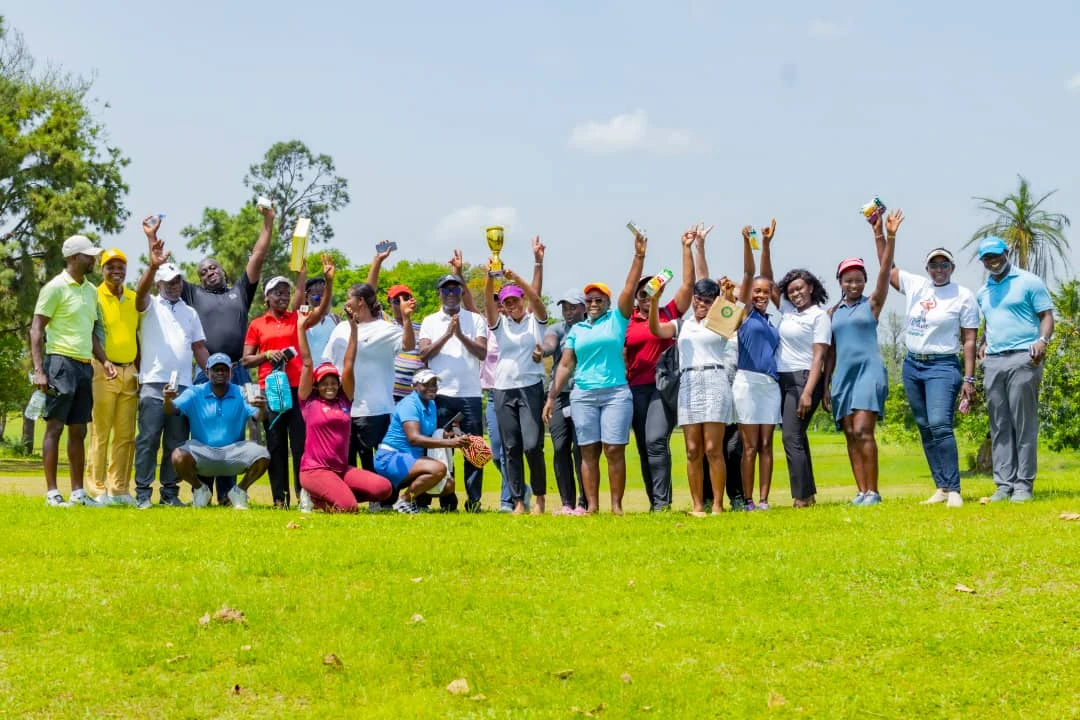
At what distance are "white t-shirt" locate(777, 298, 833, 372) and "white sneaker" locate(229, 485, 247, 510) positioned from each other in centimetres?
572

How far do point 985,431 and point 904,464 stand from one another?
27.2 feet

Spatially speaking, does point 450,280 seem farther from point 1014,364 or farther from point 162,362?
point 1014,364

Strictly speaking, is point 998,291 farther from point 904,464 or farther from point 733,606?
point 904,464

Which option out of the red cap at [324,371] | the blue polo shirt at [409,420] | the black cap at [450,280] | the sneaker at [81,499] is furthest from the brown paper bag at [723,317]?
the sneaker at [81,499]

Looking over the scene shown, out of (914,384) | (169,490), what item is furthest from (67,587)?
(914,384)

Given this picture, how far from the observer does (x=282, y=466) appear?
13.1m

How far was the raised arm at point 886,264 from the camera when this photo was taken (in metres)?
11.6

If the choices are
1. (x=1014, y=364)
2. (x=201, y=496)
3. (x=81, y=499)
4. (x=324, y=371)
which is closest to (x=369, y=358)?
(x=324, y=371)

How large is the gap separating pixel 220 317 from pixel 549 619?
266 inches

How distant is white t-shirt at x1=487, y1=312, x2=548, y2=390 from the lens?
12516mm

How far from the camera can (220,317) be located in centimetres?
1294

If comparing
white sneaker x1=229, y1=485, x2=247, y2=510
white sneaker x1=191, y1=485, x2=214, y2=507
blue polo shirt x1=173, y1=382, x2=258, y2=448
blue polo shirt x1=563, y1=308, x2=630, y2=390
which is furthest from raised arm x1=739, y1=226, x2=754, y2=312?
white sneaker x1=191, y1=485, x2=214, y2=507

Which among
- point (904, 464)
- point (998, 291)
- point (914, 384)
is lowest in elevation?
point (904, 464)

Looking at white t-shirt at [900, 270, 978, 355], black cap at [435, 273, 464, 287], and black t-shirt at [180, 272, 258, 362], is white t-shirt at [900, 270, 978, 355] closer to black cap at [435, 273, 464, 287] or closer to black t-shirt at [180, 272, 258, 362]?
black cap at [435, 273, 464, 287]
